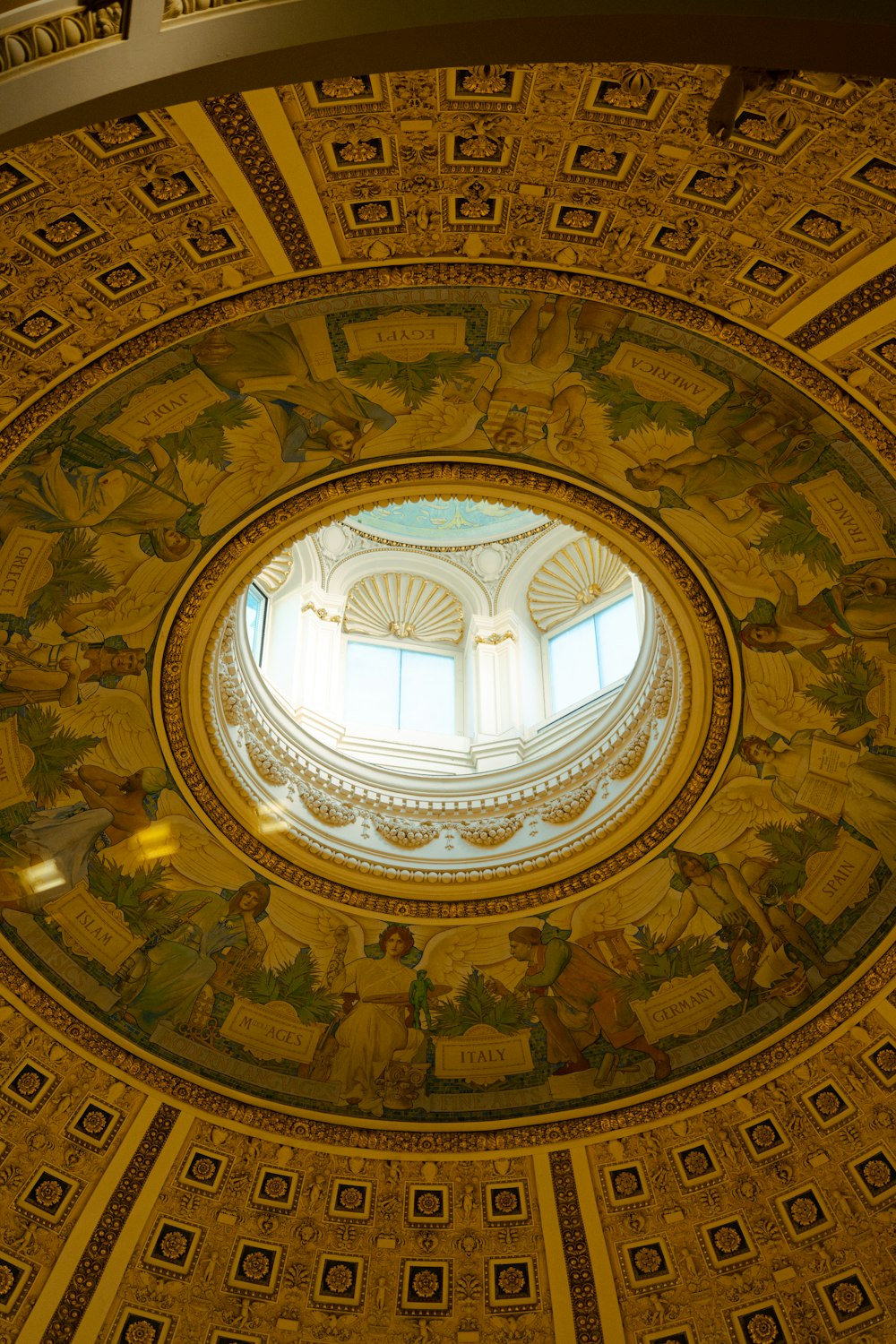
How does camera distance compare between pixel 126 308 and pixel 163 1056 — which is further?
pixel 163 1056

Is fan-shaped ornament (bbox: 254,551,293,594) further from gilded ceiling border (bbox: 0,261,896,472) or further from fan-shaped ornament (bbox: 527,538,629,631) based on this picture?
gilded ceiling border (bbox: 0,261,896,472)

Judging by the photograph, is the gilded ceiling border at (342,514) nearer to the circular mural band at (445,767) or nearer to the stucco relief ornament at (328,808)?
the circular mural band at (445,767)

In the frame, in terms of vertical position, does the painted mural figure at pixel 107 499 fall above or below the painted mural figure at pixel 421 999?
below

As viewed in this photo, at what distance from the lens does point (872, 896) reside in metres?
16.5

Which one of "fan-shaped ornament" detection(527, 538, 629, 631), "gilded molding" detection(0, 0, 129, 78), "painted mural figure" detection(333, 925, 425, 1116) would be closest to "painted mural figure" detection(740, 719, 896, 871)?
"painted mural figure" detection(333, 925, 425, 1116)

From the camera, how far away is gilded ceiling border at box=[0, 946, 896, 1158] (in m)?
16.9

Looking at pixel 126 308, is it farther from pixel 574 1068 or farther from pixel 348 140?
pixel 574 1068

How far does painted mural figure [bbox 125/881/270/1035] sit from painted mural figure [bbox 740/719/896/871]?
661 cm

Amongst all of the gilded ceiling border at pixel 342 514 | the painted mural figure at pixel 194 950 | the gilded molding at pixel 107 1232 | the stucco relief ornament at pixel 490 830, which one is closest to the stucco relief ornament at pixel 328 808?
the gilded ceiling border at pixel 342 514

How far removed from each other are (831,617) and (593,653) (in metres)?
6.71

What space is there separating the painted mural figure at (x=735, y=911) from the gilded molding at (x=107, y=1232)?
7.23m

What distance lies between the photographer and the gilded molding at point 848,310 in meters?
11.4

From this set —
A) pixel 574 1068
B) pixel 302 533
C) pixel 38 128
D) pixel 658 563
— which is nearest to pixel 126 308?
pixel 302 533

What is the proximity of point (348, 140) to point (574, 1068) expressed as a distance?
1239 cm
